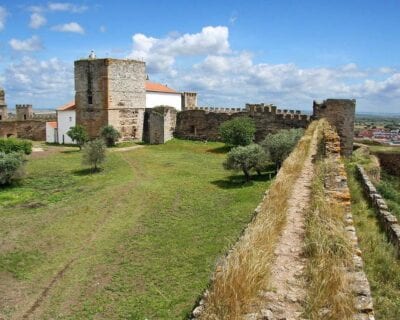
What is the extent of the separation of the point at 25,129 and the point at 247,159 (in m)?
27.2

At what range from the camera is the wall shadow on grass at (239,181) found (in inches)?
707

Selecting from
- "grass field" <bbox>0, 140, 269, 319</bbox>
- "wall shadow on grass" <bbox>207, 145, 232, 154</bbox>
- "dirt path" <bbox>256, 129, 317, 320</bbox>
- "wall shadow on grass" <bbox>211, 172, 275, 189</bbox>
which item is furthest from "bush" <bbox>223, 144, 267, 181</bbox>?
"dirt path" <bbox>256, 129, 317, 320</bbox>

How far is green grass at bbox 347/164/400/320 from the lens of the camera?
4930 millimetres

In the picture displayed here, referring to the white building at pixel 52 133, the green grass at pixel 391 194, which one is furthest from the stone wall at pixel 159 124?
the green grass at pixel 391 194

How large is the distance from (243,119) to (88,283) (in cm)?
1990

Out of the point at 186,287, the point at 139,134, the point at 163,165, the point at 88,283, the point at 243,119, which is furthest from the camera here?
the point at 139,134

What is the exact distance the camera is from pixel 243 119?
92.9 ft

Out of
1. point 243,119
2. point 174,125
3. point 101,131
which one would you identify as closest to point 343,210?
point 243,119

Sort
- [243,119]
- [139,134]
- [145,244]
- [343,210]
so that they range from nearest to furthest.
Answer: [343,210], [145,244], [243,119], [139,134]

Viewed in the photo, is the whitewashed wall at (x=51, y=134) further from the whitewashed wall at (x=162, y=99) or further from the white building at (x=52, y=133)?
the whitewashed wall at (x=162, y=99)

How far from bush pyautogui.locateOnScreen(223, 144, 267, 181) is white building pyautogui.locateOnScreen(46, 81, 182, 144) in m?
15.3

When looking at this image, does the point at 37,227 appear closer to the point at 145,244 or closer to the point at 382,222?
the point at 145,244

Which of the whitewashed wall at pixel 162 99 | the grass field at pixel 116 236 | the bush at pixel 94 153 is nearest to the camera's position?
the grass field at pixel 116 236

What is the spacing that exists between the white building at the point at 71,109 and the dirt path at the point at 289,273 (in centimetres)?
2737
